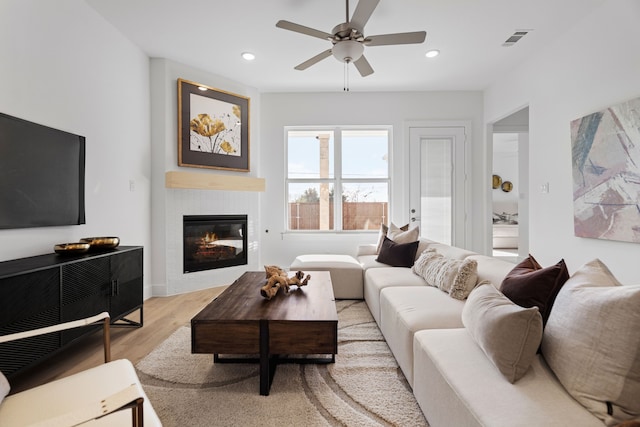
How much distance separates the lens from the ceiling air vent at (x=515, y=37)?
3.14 metres

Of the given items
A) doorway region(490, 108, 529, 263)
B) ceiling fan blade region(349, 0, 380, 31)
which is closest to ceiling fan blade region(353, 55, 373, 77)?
ceiling fan blade region(349, 0, 380, 31)

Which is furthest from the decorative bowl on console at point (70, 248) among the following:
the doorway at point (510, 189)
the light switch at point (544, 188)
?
the doorway at point (510, 189)

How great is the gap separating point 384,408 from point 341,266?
1931mm

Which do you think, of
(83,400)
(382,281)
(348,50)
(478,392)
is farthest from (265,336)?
(348,50)

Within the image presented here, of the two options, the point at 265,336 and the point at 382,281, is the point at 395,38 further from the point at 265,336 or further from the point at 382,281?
the point at 265,336

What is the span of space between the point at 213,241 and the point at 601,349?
13.0 ft

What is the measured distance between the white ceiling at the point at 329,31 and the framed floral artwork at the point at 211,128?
330 millimetres

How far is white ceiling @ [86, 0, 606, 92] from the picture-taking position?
273 centimetres

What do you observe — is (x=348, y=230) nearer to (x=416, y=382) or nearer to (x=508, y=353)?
(x=416, y=382)

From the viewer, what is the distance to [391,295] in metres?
2.26

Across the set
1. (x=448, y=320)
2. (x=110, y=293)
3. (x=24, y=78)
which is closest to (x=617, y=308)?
(x=448, y=320)

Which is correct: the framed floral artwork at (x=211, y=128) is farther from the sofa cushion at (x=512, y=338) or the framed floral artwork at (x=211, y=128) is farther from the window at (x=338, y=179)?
the sofa cushion at (x=512, y=338)

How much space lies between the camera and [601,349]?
0.93 metres

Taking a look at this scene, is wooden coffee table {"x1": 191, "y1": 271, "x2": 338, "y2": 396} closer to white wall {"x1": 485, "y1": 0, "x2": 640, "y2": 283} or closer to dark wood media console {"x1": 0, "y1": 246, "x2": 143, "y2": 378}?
dark wood media console {"x1": 0, "y1": 246, "x2": 143, "y2": 378}
